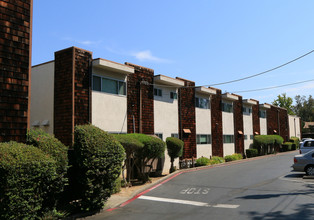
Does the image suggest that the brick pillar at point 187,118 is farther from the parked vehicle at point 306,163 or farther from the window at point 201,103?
the parked vehicle at point 306,163

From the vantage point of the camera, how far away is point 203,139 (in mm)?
28797

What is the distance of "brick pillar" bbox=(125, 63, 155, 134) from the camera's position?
20062 mm

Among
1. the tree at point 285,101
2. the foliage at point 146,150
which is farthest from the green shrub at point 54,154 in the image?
the tree at point 285,101

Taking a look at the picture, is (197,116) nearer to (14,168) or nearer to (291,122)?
(14,168)

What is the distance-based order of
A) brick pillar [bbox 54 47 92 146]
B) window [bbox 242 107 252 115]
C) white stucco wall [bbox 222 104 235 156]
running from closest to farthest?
brick pillar [bbox 54 47 92 146], white stucco wall [bbox 222 104 235 156], window [bbox 242 107 252 115]

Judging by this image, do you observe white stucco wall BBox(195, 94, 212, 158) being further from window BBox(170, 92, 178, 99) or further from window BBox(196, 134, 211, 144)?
window BBox(170, 92, 178, 99)

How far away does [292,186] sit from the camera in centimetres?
1399

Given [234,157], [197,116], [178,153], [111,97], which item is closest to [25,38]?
[111,97]

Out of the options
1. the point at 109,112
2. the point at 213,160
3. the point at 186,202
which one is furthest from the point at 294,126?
the point at 186,202

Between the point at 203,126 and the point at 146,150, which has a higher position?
the point at 203,126

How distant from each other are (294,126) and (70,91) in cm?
5207

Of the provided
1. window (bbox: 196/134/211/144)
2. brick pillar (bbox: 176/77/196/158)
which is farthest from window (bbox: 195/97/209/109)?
window (bbox: 196/134/211/144)

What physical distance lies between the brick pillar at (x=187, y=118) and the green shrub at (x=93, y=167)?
1502 centimetres

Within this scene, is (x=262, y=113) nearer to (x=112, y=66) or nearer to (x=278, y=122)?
(x=278, y=122)
